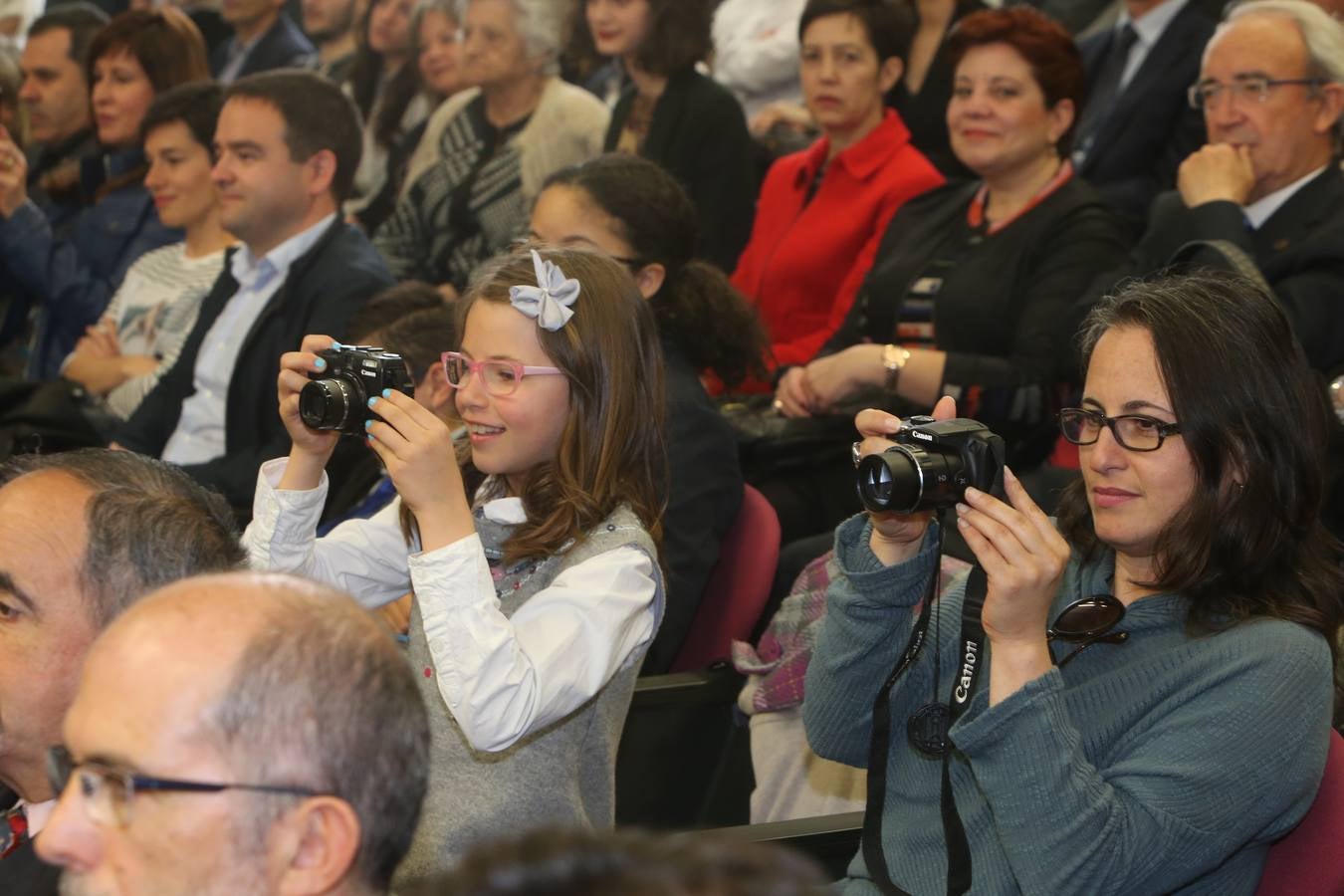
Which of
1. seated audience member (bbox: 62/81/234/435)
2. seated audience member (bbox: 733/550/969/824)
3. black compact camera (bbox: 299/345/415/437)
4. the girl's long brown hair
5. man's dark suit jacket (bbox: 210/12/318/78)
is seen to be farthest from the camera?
man's dark suit jacket (bbox: 210/12/318/78)

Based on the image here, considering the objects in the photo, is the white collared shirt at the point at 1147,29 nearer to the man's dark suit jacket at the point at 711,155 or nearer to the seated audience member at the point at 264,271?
the man's dark suit jacket at the point at 711,155

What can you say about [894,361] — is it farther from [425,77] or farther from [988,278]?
[425,77]

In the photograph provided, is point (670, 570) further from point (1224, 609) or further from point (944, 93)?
point (944, 93)

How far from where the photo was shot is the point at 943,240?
3.52m

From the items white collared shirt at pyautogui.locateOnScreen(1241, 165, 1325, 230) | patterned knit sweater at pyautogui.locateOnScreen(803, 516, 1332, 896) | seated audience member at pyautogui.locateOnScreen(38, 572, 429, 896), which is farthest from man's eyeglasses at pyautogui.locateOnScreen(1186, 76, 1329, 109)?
seated audience member at pyautogui.locateOnScreen(38, 572, 429, 896)

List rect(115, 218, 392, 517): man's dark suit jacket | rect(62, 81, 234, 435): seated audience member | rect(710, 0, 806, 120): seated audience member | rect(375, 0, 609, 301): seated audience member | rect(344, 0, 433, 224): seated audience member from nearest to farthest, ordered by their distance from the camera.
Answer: rect(115, 218, 392, 517): man's dark suit jacket
rect(62, 81, 234, 435): seated audience member
rect(375, 0, 609, 301): seated audience member
rect(710, 0, 806, 120): seated audience member
rect(344, 0, 433, 224): seated audience member

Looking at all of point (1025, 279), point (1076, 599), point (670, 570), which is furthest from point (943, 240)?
point (1076, 599)

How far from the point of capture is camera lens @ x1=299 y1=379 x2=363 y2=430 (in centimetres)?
197

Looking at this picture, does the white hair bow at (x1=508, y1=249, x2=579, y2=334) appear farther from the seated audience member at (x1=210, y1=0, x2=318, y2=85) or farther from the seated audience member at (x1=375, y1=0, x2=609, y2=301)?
the seated audience member at (x1=210, y1=0, x2=318, y2=85)

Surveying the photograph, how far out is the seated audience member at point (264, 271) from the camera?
139 inches

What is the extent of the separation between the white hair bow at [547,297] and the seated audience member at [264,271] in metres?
1.39

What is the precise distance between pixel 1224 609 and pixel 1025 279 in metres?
1.53

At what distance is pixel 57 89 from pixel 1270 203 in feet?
14.5

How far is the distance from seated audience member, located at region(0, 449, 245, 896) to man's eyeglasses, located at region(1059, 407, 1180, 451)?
100cm
